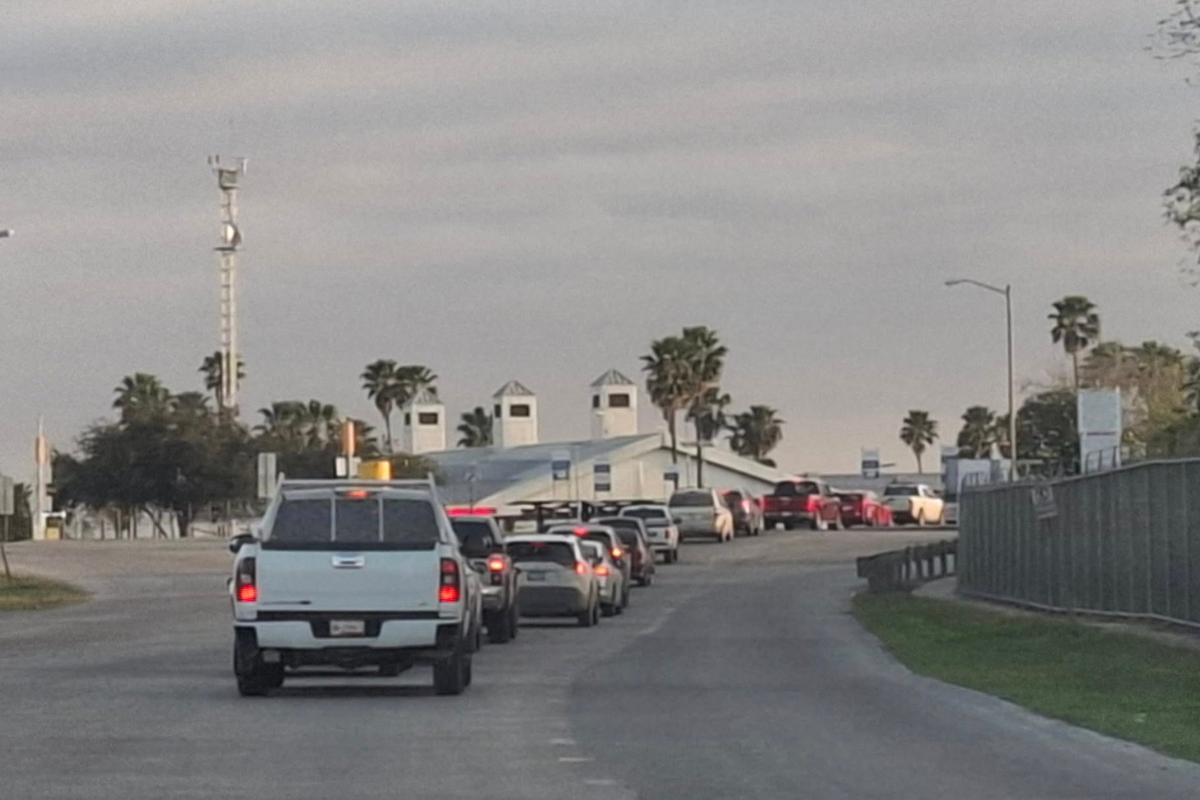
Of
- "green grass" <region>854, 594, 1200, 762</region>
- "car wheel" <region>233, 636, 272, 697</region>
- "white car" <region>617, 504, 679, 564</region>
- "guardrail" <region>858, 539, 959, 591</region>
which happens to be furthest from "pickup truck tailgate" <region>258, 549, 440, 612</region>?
"white car" <region>617, 504, 679, 564</region>

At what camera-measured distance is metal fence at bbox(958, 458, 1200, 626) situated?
32562mm

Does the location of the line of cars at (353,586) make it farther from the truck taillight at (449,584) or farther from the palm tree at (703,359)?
the palm tree at (703,359)

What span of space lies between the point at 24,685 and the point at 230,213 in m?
87.8

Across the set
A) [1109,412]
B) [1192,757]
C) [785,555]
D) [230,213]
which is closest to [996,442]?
[230,213]

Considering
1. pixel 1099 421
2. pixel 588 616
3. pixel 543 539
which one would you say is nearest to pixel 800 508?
pixel 1099 421

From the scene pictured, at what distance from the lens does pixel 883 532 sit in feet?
288

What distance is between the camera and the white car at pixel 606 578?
42.2m

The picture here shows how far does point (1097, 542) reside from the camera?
3812 centimetres

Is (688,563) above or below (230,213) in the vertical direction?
below

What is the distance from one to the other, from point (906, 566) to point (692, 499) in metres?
24.2

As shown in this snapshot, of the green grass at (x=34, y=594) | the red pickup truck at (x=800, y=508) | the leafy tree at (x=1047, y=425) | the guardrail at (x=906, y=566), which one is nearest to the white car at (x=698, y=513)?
the red pickup truck at (x=800, y=508)

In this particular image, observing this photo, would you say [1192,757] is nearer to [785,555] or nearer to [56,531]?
[785,555]

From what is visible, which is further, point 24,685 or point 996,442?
point 996,442

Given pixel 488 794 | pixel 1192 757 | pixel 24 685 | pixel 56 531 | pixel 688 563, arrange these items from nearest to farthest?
1. pixel 488 794
2. pixel 1192 757
3. pixel 24 685
4. pixel 688 563
5. pixel 56 531
